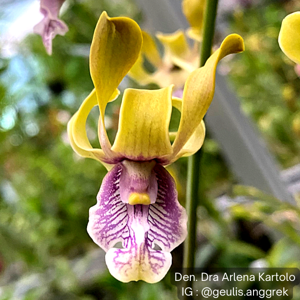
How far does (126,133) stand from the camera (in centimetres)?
21

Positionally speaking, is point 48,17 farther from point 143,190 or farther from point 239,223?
point 239,223

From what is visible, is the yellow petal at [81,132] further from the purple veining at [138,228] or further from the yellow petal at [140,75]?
the yellow petal at [140,75]

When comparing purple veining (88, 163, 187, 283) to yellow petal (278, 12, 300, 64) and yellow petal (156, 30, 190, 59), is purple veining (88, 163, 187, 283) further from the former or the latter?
yellow petal (156, 30, 190, 59)

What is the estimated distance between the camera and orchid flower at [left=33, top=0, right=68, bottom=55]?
0.96 ft

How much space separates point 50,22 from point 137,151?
0.17 meters

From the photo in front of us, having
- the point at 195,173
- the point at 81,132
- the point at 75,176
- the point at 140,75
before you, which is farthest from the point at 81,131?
the point at 75,176

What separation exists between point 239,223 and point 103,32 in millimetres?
1068

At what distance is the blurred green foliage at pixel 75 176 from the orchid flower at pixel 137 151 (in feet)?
1.19

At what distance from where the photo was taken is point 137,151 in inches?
8.5

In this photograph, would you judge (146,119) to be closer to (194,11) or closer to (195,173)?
(195,173)

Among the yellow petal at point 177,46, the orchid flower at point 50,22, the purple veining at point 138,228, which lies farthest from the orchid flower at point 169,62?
the purple veining at point 138,228

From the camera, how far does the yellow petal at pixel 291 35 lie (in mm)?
189

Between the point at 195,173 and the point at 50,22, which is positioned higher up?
the point at 50,22

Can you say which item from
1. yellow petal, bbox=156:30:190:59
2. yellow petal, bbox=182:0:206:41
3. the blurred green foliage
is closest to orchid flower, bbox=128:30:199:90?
yellow petal, bbox=156:30:190:59
